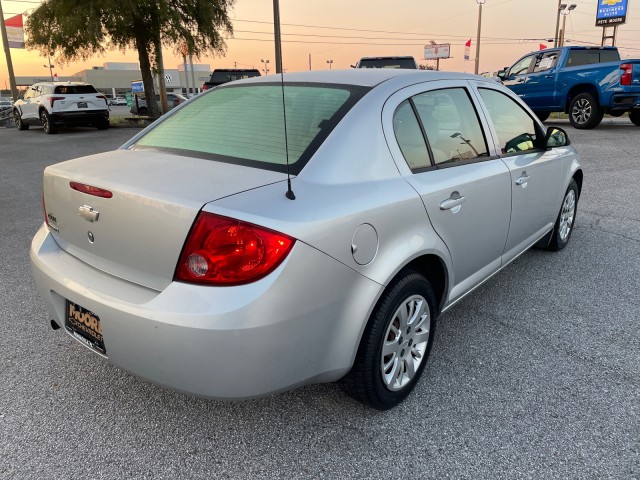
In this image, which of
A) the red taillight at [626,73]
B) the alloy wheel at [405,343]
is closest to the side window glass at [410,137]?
the alloy wheel at [405,343]

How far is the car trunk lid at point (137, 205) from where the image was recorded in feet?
6.28

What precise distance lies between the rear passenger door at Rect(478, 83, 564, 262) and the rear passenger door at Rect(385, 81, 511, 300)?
17 centimetres

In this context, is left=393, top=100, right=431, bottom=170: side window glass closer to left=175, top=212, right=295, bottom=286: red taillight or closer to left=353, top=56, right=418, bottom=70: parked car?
left=175, top=212, right=295, bottom=286: red taillight

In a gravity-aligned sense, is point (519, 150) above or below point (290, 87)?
below

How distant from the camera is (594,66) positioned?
1227cm

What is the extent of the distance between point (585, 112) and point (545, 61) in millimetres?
1822

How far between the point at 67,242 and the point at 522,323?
2.75 m

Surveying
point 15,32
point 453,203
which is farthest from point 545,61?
point 15,32

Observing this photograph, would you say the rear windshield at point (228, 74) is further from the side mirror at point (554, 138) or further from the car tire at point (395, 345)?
the car tire at point (395, 345)

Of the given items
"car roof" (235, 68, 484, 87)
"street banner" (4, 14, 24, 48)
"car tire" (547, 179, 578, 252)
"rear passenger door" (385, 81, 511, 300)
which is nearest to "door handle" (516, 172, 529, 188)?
"rear passenger door" (385, 81, 511, 300)

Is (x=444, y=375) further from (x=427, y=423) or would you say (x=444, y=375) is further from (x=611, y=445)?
(x=611, y=445)

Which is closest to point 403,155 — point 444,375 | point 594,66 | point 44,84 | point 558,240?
point 444,375

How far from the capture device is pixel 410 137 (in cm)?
251

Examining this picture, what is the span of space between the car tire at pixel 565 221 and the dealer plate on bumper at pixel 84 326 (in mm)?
3749
